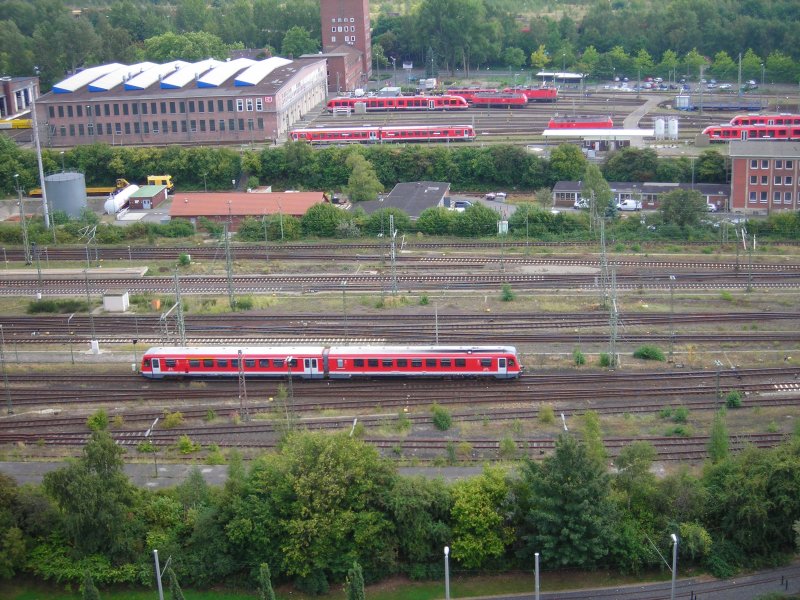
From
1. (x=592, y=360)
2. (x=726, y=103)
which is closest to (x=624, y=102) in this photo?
(x=726, y=103)

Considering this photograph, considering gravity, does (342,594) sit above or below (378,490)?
below

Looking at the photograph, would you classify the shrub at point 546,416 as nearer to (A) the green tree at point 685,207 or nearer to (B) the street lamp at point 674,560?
(B) the street lamp at point 674,560

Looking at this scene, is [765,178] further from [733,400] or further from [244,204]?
[244,204]

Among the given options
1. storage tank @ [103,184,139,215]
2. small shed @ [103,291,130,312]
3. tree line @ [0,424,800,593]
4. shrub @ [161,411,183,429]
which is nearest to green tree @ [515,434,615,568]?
tree line @ [0,424,800,593]

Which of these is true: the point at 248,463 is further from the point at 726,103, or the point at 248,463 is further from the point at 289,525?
the point at 726,103

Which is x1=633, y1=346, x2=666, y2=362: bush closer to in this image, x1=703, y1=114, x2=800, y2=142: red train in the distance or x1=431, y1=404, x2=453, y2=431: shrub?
x1=431, y1=404, x2=453, y2=431: shrub

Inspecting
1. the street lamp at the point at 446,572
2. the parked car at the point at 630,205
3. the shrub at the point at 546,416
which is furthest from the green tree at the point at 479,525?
the parked car at the point at 630,205

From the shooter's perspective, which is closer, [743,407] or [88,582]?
[88,582]
